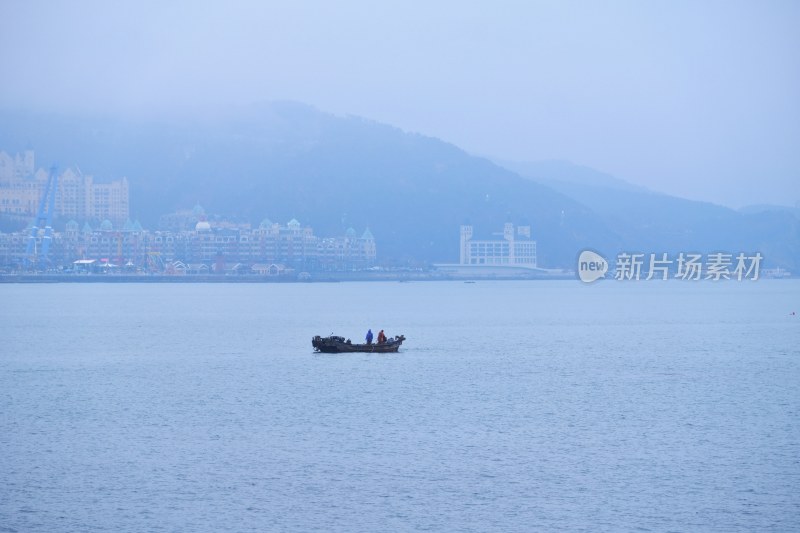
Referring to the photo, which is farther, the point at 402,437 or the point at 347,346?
the point at 347,346

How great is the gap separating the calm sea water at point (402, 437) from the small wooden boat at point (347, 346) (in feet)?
1.86

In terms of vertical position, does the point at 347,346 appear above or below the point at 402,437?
above

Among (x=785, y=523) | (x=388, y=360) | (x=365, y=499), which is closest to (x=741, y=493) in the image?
(x=785, y=523)

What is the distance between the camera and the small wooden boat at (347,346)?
5766 centimetres

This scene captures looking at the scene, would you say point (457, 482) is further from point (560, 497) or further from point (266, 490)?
point (266, 490)

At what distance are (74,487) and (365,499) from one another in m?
6.60

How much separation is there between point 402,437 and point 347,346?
24.6 meters

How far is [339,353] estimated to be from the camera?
2359 inches

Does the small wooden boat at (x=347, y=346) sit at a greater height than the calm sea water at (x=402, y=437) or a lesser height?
greater

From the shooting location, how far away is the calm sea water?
25125 mm

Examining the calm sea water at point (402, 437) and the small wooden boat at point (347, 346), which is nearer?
the calm sea water at point (402, 437)

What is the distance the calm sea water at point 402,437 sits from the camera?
25.1 m

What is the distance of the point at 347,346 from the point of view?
58031mm

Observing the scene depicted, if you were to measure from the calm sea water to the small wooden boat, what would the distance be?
0.57m
